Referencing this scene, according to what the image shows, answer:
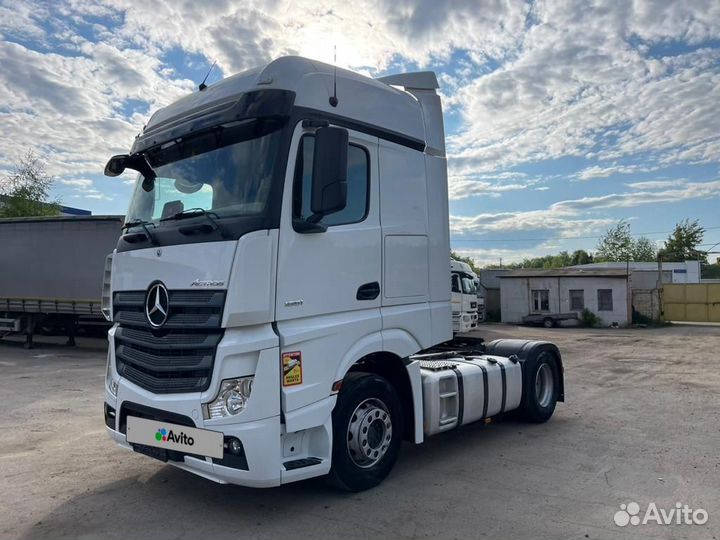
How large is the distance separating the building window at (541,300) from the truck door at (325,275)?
91.8 feet

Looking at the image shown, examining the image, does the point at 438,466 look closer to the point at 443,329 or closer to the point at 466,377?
the point at 466,377

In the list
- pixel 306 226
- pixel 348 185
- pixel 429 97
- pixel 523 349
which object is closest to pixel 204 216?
pixel 306 226

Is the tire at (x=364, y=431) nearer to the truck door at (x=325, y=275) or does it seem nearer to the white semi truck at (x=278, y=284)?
the white semi truck at (x=278, y=284)

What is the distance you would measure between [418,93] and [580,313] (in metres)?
26.9

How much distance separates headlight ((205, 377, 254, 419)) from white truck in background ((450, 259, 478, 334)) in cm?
1629

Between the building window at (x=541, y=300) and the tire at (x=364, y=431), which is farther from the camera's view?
the building window at (x=541, y=300)

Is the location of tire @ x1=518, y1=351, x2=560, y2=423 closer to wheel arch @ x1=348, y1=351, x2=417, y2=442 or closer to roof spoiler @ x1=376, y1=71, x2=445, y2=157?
wheel arch @ x1=348, y1=351, x2=417, y2=442

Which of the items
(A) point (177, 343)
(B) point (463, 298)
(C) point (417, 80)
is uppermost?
(C) point (417, 80)

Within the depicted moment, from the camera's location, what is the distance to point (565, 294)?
30.3 metres

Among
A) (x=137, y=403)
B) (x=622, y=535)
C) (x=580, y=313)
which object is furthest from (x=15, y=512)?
(x=580, y=313)

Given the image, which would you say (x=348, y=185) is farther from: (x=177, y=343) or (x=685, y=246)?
(x=685, y=246)

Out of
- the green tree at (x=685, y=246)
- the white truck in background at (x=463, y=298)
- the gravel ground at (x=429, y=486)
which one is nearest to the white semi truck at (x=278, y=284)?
the gravel ground at (x=429, y=486)

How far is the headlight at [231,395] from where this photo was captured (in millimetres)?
3820

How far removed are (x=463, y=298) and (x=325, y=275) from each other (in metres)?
17.2
